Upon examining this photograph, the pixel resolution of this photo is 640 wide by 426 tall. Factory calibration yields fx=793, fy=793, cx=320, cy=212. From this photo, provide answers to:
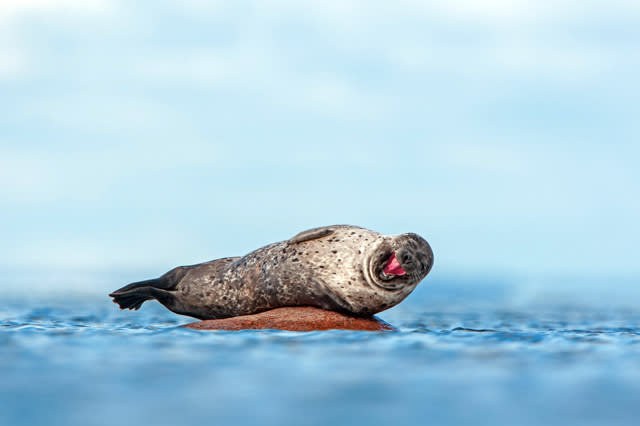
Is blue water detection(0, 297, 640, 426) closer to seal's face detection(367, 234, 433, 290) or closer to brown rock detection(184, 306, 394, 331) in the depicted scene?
brown rock detection(184, 306, 394, 331)

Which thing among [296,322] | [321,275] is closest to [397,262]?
[321,275]

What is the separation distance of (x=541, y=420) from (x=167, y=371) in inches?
106

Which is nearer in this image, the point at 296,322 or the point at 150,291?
the point at 296,322

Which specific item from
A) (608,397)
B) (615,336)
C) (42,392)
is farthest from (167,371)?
(615,336)

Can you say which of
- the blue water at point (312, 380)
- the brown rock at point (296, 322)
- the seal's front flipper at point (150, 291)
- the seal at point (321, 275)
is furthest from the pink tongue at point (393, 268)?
the seal's front flipper at point (150, 291)

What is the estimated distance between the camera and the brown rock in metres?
9.43

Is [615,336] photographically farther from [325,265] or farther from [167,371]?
[167,371]

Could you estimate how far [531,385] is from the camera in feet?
17.9

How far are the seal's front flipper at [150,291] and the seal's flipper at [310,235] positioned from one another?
6.39ft

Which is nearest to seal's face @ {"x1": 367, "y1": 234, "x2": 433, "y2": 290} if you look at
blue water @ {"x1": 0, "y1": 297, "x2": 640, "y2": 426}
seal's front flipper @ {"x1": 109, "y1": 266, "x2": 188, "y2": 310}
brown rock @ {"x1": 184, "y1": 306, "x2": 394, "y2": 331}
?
brown rock @ {"x1": 184, "y1": 306, "x2": 394, "y2": 331}

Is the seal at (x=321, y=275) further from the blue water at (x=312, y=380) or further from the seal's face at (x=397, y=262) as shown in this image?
the blue water at (x=312, y=380)

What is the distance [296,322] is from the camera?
9.47m

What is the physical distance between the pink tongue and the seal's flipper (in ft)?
3.21

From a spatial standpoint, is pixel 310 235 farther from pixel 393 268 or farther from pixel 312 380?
pixel 312 380
